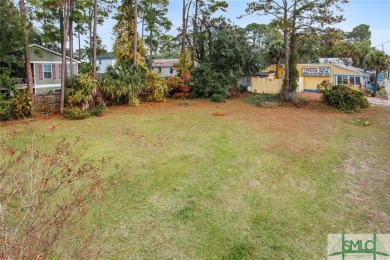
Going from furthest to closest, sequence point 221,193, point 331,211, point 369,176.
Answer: point 369,176
point 221,193
point 331,211

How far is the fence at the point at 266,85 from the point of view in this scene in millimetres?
20406

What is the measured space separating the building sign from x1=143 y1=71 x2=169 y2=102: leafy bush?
1433 cm

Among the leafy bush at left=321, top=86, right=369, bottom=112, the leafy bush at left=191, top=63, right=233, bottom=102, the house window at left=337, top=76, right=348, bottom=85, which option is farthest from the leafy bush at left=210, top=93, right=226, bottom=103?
the house window at left=337, top=76, right=348, bottom=85

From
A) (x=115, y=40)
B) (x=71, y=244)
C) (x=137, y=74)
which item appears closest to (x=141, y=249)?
(x=71, y=244)

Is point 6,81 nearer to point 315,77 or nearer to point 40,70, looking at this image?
point 40,70

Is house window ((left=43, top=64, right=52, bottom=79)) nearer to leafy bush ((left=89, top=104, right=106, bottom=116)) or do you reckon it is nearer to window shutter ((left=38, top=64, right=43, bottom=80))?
window shutter ((left=38, top=64, right=43, bottom=80))

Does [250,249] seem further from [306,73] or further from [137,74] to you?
[306,73]

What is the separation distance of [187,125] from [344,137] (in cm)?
Result: 627

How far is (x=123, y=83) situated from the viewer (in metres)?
16.1

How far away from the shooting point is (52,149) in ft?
27.6

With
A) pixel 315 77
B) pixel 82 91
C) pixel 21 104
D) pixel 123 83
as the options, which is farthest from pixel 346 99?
pixel 21 104

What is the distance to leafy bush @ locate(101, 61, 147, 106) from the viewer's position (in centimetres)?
1575

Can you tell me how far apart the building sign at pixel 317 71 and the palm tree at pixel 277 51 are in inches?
121

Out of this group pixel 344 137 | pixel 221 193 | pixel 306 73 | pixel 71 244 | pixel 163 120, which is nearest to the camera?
pixel 71 244
